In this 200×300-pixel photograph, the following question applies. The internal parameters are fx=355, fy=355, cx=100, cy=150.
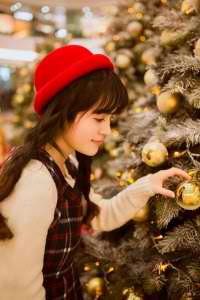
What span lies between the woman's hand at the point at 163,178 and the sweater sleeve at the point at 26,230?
0.30 m

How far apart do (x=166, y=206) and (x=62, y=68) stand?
0.47m

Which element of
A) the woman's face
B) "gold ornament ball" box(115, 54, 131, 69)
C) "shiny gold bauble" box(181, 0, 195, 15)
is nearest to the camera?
the woman's face

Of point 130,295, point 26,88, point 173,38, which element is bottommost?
point 26,88

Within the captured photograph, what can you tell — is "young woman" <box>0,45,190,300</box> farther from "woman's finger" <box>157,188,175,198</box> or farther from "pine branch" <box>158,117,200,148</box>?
"pine branch" <box>158,117,200,148</box>

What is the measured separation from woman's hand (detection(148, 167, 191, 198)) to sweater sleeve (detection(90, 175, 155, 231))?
20mm

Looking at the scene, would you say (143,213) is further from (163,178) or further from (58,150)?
(58,150)

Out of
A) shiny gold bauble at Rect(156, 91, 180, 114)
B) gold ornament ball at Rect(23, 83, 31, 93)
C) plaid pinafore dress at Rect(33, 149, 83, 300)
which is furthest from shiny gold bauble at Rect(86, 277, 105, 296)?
gold ornament ball at Rect(23, 83, 31, 93)

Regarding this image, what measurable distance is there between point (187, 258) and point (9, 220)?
22.0 inches

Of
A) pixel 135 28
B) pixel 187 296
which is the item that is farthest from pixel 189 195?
pixel 135 28

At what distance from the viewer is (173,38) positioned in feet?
4.15

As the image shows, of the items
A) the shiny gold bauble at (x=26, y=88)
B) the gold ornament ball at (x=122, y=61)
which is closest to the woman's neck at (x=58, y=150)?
the gold ornament ball at (x=122, y=61)

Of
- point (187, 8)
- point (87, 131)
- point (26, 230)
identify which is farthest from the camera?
point (187, 8)

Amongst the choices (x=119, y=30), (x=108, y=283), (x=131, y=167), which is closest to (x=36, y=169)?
(x=131, y=167)

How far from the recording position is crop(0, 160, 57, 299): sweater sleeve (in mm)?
827
